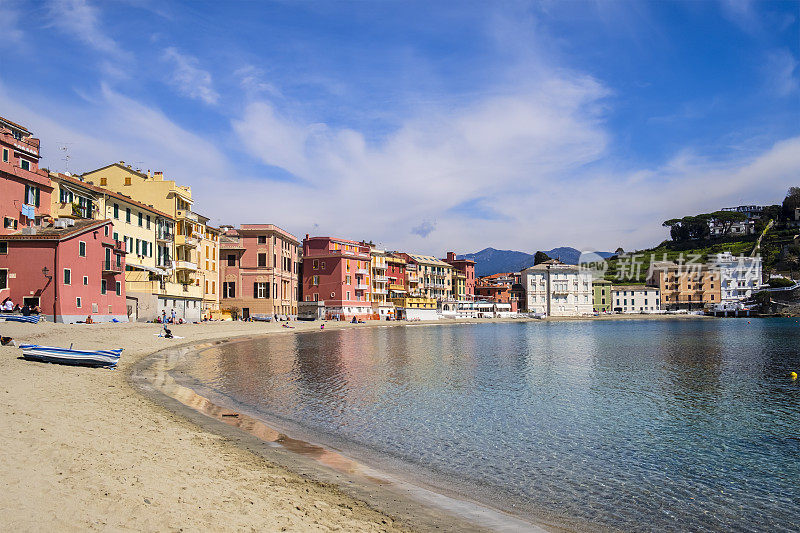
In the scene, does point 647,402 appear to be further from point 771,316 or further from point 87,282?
point 771,316

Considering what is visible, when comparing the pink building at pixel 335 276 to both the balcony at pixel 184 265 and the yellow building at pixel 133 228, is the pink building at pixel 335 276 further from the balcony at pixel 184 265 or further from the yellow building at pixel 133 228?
the yellow building at pixel 133 228

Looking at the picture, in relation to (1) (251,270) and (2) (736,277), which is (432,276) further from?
(2) (736,277)

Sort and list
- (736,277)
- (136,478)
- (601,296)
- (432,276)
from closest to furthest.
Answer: (136,478)
(432,276)
(601,296)
(736,277)

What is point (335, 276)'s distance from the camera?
10000 cm

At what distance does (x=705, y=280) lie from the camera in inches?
7018

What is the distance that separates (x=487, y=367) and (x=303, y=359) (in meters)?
13.1

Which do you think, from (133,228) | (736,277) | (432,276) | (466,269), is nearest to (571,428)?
(133,228)

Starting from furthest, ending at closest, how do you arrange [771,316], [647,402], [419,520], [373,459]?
1. [771,316]
2. [647,402]
3. [373,459]
4. [419,520]

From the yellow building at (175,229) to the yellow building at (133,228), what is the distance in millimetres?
279

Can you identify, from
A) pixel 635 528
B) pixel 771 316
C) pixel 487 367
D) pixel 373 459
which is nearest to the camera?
pixel 635 528

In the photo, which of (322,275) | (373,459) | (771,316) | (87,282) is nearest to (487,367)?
(373,459)

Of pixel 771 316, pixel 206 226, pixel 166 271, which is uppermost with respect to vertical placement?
pixel 206 226

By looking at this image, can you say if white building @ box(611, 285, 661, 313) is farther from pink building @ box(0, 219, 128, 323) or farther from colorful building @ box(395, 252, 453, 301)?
pink building @ box(0, 219, 128, 323)

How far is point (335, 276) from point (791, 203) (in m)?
179
